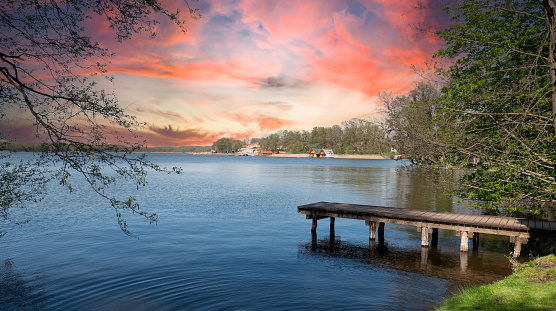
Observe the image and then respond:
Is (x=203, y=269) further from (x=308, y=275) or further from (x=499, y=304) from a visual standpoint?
(x=499, y=304)

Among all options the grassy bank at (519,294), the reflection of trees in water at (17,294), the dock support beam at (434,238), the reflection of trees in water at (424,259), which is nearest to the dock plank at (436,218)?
the dock support beam at (434,238)

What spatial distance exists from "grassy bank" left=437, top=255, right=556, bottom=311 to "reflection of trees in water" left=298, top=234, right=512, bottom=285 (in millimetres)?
2828

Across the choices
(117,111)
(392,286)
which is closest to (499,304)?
(392,286)

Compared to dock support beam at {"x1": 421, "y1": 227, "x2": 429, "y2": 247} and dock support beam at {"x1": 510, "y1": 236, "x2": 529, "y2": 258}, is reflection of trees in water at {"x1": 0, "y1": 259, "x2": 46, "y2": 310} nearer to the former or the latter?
dock support beam at {"x1": 421, "y1": 227, "x2": 429, "y2": 247}

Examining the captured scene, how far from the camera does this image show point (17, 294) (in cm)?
1212

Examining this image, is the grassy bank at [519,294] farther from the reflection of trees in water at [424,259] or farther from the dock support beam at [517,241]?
the dock support beam at [517,241]

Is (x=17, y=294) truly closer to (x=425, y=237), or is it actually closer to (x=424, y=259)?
(x=424, y=259)

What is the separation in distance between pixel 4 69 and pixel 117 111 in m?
2.22

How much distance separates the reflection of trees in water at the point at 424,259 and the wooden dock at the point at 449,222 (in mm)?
684

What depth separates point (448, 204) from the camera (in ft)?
107

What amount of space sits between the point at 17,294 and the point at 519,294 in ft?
46.1

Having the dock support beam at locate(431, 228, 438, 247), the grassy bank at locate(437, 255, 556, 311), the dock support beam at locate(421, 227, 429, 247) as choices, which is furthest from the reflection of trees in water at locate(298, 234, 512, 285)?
the grassy bank at locate(437, 255, 556, 311)

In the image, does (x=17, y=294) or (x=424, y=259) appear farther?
(x=424, y=259)

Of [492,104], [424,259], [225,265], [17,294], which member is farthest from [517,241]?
[17,294]
